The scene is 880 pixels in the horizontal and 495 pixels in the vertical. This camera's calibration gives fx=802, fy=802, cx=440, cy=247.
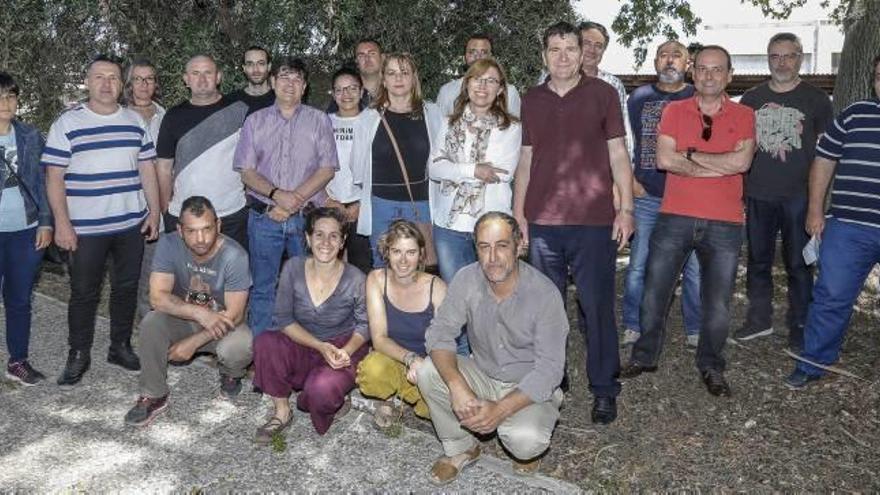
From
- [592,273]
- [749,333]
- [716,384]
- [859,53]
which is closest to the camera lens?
[592,273]

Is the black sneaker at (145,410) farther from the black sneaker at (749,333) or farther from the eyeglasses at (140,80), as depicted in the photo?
the black sneaker at (749,333)

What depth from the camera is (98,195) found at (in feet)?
15.9

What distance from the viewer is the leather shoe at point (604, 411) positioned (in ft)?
14.8

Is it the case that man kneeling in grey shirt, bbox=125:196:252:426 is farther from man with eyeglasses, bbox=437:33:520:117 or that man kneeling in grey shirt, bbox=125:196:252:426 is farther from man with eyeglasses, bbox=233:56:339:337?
man with eyeglasses, bbox=437:33:520:117

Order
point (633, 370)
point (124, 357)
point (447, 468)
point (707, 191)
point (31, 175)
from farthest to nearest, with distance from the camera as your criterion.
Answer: point (124, 357)
point (633, 370)
point (31, 175)
point (707, 191)
point (447, 468)

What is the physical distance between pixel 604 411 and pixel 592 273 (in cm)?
79

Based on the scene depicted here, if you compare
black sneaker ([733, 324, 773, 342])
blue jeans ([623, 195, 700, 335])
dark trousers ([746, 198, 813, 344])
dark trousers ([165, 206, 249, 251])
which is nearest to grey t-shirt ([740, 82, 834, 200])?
dark trousers ([746, 198, 813, 344])

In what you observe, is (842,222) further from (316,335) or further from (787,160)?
(316,335)

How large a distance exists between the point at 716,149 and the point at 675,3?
8.27m

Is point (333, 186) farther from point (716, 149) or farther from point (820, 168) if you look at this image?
point (820, 168)

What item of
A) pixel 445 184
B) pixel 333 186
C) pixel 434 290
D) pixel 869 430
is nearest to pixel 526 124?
pixel 445 184

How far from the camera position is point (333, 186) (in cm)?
541

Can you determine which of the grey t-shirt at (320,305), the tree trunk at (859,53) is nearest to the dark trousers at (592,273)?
the grey t-shirt at (320,305)

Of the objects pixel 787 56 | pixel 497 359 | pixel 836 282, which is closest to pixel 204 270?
pixel 497 359
